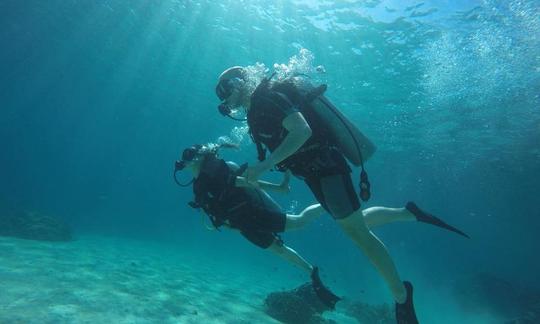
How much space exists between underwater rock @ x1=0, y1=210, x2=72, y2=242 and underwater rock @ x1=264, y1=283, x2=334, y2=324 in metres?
14.1

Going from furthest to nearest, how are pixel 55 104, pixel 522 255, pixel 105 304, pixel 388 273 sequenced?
pixel 522 255 < pixel 55 104 < pixel 105 304 < pixel 388 273

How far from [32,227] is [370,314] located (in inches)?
751

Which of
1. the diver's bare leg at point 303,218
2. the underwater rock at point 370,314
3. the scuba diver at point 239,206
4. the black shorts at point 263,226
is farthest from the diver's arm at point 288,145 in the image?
the underwater rock at point 370,314

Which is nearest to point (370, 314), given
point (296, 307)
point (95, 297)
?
point (296, 307)

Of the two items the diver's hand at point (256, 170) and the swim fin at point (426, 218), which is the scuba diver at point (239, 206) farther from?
the diver's hand at point (256, 170)

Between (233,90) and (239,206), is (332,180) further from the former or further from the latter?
(239,206)

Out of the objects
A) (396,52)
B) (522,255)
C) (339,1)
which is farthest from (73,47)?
(522,255)

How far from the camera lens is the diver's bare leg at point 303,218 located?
5.45 metres

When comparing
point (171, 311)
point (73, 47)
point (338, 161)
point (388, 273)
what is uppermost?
point (73, 47)

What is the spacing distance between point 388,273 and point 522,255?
319ft

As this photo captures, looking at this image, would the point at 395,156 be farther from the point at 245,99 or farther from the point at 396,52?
the point at 245,99

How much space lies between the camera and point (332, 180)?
12.7 feet

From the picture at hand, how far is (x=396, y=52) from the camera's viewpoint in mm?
19062

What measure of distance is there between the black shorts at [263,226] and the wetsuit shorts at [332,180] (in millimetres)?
1465
